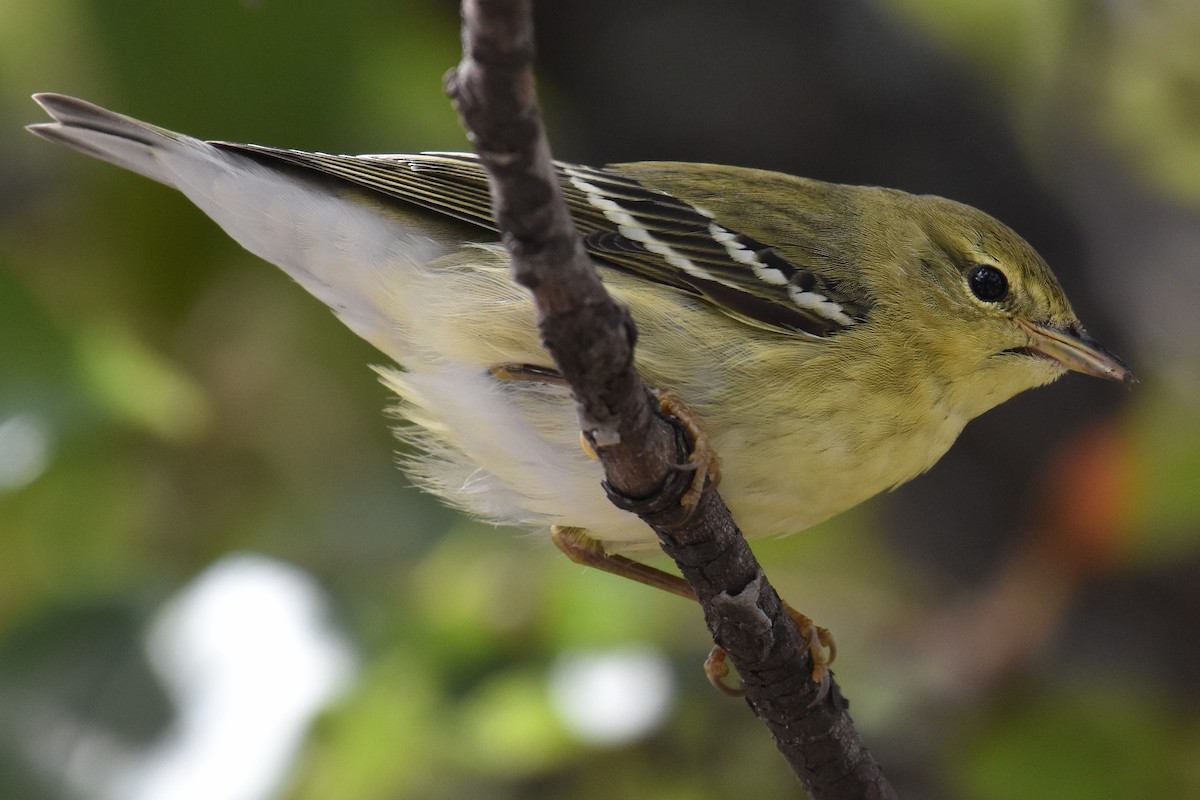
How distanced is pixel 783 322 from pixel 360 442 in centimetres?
236

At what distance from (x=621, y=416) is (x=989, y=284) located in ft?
5.93

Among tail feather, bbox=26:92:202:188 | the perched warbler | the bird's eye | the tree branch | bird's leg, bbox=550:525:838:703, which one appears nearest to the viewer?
the tree branch

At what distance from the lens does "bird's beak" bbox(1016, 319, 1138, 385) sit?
321cm

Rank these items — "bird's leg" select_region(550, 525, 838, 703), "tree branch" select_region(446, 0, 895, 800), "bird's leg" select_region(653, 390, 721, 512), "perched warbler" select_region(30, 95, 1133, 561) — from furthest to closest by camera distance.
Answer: "bird's leg" select_region(550, 525, 838, 703)
"perched warbler" select_region(30, 95, 1133, 561)
"bird's leg" select_region(653, 390, 721, 512)
"tree branch" select_region(446, 0, 895, 800)

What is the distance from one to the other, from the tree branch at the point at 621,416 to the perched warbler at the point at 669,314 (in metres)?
0.44

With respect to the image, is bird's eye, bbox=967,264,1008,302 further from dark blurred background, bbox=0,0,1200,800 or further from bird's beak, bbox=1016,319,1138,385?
dark blurred background, bbox=0,0,1200,800

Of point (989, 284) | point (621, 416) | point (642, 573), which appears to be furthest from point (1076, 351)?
point (621, 416)

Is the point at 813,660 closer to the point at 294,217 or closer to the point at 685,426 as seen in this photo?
the point at 685,426

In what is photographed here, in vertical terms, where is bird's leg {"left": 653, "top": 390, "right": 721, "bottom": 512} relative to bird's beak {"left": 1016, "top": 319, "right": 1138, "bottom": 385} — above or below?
above

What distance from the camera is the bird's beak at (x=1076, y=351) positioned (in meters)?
3.21

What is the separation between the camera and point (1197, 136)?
5.45 m

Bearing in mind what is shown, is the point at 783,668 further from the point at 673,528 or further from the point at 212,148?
the point at 212,148

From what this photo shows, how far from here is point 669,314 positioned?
2896mm

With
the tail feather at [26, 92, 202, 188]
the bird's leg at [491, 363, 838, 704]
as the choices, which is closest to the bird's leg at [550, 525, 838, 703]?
the bird's leg at [491, 363, 838, 704]
